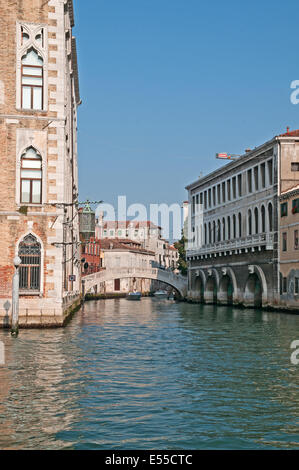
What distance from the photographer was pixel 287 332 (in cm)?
2333

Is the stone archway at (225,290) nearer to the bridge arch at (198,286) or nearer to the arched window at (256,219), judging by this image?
the bridge arch at (198,286)

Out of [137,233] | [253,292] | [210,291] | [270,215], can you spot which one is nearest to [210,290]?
[210,291]

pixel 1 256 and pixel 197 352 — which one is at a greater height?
pixel 1 256

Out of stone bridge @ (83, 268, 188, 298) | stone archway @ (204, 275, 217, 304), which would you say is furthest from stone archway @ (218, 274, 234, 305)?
stone bridge @ (83, 268, 188, 298)

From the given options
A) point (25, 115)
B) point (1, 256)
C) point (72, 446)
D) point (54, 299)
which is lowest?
point (72, 446)

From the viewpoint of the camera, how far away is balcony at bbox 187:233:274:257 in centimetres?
4215

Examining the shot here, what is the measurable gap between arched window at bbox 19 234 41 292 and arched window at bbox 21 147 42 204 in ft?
4.28

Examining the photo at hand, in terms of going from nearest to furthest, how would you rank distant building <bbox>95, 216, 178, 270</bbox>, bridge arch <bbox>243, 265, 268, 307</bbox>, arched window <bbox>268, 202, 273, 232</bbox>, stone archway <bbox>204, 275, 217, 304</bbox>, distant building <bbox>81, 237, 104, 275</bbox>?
arched window <bbox>268, 202, 273, 232</bbox> < bridge arch <bbox>243, 265, 268, 307</bbox> < stone archway <bbox>204, 275, 217, 304</bbox> < distant building <bbox>81, 237, 104, 275</bbox> < distant building <bbox>95, 216, 178, 270</bbox>

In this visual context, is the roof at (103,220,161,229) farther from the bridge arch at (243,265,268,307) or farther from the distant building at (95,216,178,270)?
the bridge arch at (243,265,268,307)

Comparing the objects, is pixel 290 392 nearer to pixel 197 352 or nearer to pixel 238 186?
pixel 197 352

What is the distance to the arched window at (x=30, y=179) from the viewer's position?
22.1 metres
